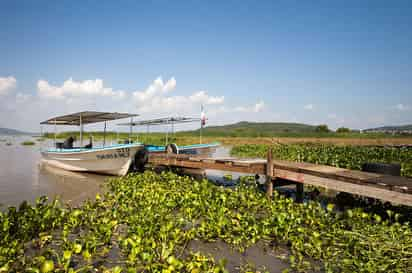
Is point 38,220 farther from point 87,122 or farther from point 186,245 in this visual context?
point 87,122

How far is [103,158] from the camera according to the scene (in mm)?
10500

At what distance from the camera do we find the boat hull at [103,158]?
10.2m

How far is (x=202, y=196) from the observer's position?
629 cm

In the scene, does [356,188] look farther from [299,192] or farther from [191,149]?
[191,149]

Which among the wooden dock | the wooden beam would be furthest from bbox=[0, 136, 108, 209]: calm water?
the wooden beam

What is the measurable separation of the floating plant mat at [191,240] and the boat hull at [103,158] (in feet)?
15.1

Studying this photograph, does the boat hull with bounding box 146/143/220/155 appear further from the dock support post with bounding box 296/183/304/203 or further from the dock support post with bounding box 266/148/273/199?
the dock support post with bounding box 296/183/304/203

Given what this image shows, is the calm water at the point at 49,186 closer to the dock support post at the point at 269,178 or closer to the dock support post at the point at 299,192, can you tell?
the dock support post at the point at 269,178

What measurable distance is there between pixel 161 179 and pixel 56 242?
473cm

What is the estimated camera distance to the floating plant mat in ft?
10.7

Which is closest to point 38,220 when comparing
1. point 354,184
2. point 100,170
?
point 354,184

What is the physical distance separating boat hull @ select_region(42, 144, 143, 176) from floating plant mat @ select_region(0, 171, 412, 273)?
15.1 ft

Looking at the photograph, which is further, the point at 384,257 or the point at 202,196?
the point at 202,196

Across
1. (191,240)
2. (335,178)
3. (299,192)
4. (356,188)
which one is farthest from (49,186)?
(356,188)
